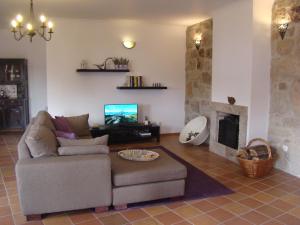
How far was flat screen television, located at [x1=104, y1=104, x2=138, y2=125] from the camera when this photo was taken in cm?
596

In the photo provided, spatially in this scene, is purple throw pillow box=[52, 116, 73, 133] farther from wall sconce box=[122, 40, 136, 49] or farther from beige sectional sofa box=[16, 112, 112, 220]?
wall sconce box=[122, 40, 136, 49]

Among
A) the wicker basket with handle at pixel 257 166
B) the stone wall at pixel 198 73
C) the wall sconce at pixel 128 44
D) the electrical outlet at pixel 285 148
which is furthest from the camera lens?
the wall sconce at pixel 128 44

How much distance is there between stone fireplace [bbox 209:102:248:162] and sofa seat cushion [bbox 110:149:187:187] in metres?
1.68

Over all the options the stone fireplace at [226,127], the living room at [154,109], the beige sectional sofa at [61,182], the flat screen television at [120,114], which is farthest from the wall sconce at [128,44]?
the beige sectional sofa at [61,182]

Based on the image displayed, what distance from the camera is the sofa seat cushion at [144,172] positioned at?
296cm

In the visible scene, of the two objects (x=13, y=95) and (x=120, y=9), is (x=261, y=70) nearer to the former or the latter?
(x=120, y=9)

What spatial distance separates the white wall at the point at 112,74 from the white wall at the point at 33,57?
1802 mm

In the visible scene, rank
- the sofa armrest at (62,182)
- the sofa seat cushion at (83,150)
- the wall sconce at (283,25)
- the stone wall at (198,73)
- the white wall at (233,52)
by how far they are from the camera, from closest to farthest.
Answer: the sofa armrest at (62,182), the sofa seat cushion at (83,150), the wall sconce at (283,25), the white wall at (233,52), the stone wall at (198,73)

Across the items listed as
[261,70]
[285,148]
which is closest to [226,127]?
[285,148]

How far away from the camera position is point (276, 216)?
114 inches

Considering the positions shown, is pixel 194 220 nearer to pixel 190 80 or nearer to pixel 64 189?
pixel 64 189

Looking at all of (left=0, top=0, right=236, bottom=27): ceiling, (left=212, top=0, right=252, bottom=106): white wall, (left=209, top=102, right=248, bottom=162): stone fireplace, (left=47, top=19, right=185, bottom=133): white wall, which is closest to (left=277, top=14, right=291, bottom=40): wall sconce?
(left=212, top=0, right=252, bottom=106): white wall

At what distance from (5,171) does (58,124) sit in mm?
1027

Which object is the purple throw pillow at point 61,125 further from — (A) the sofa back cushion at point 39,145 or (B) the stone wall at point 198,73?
(B) the stone wall at point 198,73
